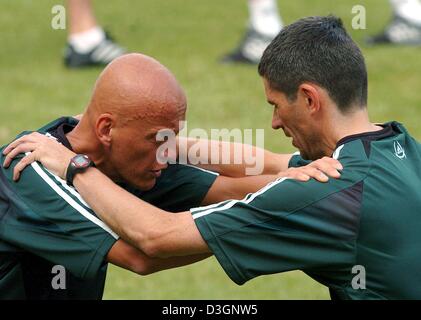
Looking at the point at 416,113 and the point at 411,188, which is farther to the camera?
the point at 416,113

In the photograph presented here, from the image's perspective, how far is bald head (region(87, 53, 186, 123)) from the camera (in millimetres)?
4746

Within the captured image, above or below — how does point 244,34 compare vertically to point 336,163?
above

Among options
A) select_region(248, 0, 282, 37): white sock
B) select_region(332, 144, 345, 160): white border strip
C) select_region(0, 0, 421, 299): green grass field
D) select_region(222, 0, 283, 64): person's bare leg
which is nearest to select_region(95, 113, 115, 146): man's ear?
select_region(332, 144, 345, 160): white border strip

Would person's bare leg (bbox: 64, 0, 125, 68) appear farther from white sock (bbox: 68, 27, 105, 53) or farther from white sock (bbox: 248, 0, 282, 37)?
white sock (bbox: 248, 0, 282, 37)

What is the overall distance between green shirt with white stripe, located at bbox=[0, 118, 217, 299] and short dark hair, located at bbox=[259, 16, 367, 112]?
0.96 m

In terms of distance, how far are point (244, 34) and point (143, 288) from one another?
5.11 m

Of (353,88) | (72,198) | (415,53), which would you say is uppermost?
(415,53)

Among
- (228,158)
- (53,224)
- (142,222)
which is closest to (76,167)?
(53,224)

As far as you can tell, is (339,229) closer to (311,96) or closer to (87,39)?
(311,96)

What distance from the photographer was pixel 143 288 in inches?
320

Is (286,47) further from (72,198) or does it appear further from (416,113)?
(416,113)

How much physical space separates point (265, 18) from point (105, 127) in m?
7.08

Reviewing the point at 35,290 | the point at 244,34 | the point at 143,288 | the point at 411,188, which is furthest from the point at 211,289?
the point at 244,34

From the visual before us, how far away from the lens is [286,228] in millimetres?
4391
